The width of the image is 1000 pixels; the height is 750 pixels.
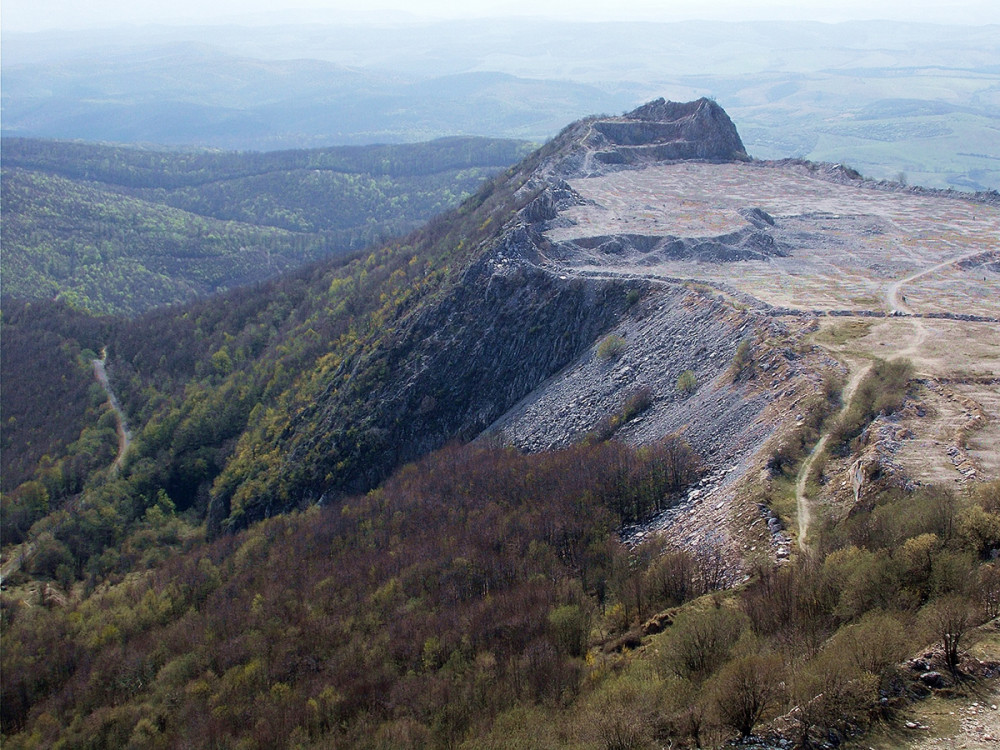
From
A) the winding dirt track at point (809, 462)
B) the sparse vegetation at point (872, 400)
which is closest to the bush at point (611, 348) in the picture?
the winding dirt track at point (809, 462)

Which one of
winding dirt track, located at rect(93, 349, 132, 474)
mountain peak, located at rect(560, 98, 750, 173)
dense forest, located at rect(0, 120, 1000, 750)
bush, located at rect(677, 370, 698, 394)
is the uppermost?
mountain peak, located at rect(560, 98, 750, 173)

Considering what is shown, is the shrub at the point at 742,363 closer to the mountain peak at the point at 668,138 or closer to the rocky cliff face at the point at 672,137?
the mountain peak at the point at 668,138

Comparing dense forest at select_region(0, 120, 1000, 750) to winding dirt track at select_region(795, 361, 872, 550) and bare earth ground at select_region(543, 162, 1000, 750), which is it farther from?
bare earth ground at select_region(543, 162, 1000, 750)

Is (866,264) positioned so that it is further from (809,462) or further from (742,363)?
(809,462)

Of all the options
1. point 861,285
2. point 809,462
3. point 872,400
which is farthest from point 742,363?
point 861,285

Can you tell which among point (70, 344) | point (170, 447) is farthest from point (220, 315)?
point (170, 447)

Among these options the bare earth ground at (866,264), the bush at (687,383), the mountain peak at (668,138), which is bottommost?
the bush at (687,383)

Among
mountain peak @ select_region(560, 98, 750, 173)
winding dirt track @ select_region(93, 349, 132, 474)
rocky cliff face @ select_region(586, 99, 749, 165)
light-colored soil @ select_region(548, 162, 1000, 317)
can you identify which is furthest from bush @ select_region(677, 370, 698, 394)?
winding dirt track @ select_region(93, 349, 132, 474)

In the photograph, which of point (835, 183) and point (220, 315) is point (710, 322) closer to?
point (835, 183)
